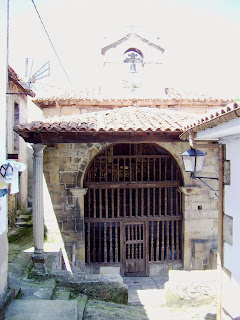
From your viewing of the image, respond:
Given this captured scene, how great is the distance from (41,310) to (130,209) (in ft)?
12.3

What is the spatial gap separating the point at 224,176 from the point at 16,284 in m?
3.99

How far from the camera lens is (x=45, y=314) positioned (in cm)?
410

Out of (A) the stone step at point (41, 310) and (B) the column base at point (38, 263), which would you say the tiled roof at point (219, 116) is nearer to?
(A) the stone step at point (41, 310)

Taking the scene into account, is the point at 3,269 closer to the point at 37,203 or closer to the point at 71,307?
the point at 71,307

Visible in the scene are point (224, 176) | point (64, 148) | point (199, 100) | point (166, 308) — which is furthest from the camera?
point (199, 100)

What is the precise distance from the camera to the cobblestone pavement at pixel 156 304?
4.71 metres

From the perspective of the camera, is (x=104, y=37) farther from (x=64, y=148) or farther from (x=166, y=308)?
(x=166, y=308)

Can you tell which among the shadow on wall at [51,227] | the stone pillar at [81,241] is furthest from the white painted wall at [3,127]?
the stone pillar at [81,241]

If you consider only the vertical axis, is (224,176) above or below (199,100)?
below

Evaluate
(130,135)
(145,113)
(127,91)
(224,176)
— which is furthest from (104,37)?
(224,176)

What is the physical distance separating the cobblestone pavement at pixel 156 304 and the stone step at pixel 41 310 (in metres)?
1.34

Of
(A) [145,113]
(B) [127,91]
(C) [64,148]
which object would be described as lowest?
(C) [64,148]

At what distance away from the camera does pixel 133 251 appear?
762 cm

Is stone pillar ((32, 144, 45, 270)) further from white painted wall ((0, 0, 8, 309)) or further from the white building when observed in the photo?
the white building
